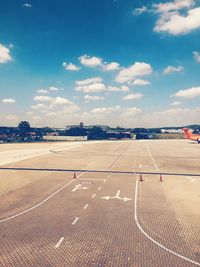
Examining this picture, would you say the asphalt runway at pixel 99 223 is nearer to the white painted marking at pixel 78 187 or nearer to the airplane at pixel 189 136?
the white painted marking at pixel 78 187

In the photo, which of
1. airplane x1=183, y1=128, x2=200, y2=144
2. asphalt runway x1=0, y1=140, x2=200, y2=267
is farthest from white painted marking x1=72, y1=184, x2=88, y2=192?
airplane x1=183, y1=128, x2=200, y2=144

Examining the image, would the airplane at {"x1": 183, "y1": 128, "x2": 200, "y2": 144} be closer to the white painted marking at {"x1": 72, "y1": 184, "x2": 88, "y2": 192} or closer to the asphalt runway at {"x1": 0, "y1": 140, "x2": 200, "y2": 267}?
the asphalt runway at {"x1": 0, "y1": 140, "x2": 200, "y2": 267}

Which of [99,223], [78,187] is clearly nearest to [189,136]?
[78,187]

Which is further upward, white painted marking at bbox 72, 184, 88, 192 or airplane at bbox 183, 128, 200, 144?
airplane at bbox 183, 128, 200, 144

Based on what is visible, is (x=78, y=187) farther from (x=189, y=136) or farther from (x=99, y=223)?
(x=189, y=136)

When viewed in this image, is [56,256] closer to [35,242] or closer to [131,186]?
[35,242]

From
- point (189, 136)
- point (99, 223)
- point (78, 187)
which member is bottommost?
point (99, 223)

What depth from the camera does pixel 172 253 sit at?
53.4 ft

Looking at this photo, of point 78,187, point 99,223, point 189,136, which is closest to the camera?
point 99,223

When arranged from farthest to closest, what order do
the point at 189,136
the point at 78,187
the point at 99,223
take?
the point at 189,136
the point at 78,187
the point at 99,223

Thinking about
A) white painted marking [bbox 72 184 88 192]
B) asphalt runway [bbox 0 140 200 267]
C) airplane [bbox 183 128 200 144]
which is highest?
airplane [bbox 183 128 200 144]

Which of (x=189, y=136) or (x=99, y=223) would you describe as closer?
(x=99, y=223)

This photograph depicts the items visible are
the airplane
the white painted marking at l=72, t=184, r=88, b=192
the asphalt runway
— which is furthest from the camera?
the airplane

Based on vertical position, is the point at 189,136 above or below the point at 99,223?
above
